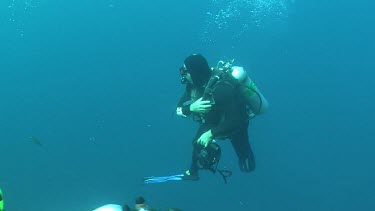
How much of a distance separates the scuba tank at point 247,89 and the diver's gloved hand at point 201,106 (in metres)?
0.48

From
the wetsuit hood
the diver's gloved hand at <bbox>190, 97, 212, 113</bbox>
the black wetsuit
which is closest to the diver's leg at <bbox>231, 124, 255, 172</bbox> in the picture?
the black wetsuit

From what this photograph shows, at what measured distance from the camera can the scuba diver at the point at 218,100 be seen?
5254 millimetres

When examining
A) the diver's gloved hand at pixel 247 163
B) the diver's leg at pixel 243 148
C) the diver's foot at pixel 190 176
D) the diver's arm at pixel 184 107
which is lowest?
the diver's foot at pixel 190 176

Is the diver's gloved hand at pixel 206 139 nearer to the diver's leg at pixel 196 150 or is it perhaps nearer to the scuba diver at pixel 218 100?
the scuba diver at pixel 218 100

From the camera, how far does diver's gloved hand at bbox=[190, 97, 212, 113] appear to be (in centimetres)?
532

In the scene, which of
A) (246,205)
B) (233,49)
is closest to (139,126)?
(246,205)

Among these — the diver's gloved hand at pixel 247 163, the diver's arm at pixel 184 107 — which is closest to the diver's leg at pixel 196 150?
the diver's arm at pixel 184 107

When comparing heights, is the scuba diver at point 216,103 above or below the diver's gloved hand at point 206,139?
above

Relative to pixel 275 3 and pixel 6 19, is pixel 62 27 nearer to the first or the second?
pixel 6 19

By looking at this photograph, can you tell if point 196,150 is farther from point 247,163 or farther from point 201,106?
point 201,106

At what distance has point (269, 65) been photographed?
20266 mm

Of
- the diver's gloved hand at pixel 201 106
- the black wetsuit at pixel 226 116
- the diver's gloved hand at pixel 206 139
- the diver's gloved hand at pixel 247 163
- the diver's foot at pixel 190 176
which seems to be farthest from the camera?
the diver's gloved hand at pixel 247 163

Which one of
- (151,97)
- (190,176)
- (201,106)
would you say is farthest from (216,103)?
(151,97)

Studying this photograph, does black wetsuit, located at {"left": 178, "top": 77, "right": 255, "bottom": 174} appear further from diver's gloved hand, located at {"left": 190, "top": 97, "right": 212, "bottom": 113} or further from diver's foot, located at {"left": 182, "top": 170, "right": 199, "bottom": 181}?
diver's foot, located at {"left": 182, "top": 170, "right": 199, "bottom": 181}
